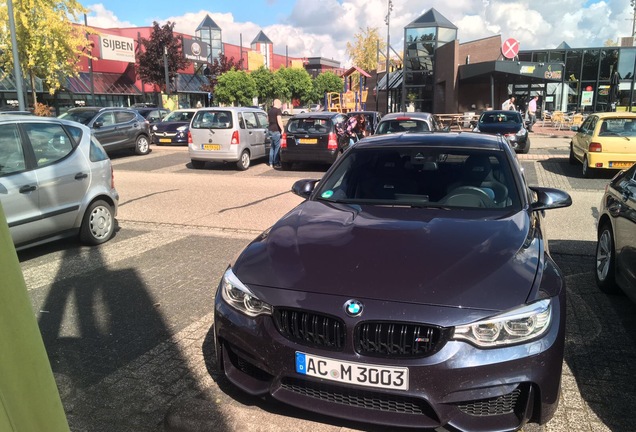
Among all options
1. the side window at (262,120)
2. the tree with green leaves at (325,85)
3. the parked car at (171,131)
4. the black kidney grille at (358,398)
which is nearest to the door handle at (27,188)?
the black kidney grille at (358,398)

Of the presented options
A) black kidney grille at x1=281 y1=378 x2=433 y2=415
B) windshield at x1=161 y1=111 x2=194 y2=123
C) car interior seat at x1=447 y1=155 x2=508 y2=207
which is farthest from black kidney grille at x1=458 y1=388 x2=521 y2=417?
windshield at x1=161 y1=111 x2=194 y2=123

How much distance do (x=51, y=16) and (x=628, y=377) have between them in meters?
26.7

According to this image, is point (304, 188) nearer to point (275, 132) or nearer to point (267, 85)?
point (275, 132)

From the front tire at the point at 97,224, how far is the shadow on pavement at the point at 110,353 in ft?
4.03

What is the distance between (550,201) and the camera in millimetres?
3756

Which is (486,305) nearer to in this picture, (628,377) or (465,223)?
(465,223)

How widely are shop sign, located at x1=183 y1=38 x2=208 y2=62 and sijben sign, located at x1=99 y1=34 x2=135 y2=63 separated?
725 centimetres

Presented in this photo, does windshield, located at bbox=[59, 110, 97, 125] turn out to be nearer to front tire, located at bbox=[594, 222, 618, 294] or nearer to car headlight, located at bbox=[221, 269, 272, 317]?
car headlight, located at bbox=[221, 269, 272, 317]

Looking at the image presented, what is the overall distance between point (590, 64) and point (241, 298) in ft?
139

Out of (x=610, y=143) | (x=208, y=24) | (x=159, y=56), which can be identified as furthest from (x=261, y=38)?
(x=610, y=143)

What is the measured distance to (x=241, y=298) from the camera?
2.80 m

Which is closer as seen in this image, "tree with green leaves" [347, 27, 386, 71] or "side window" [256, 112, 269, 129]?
"side window" [256, 112, 269, 129]

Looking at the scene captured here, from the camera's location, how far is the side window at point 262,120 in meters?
15.9

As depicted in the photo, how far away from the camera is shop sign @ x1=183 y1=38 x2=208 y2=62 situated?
154ft
